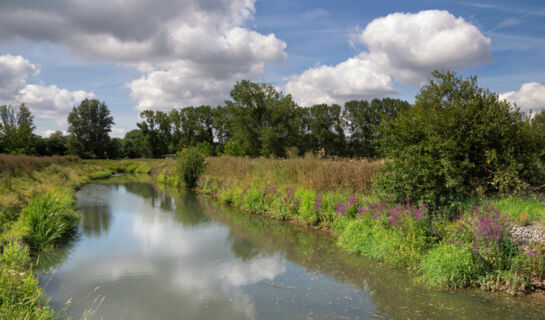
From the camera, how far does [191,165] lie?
75.5 feet

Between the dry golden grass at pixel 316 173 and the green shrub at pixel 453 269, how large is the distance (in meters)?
4.03

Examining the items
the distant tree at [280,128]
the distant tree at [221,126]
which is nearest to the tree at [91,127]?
the distant tree at [221,126]

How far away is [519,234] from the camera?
19.5 ft

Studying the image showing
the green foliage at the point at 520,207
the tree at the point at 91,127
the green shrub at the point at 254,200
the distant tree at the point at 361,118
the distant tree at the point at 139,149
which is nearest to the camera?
the green foliage at the point at 520,207

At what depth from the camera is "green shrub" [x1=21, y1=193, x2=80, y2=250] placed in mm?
8664

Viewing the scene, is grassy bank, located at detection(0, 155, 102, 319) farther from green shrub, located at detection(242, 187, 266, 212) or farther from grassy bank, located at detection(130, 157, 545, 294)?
grassy bank, located at detection(130, 157, 545, 294)

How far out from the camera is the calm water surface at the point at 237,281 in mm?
5402

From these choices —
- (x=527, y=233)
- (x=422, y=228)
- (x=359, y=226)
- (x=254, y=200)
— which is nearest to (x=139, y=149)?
(x=254, y=200)

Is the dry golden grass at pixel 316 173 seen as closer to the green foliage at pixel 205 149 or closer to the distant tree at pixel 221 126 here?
the green foliage at pixel 205 149

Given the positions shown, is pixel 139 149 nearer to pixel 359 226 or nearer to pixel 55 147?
pixel 55 147

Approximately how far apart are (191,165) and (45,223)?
13.9 meters

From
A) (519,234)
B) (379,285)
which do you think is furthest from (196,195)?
(519,234)

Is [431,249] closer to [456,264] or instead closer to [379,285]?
[456,264]

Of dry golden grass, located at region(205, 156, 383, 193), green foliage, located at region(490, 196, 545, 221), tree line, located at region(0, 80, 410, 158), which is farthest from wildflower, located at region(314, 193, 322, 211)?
Answer: tree line, located at region(0, 80, 410, 158)
